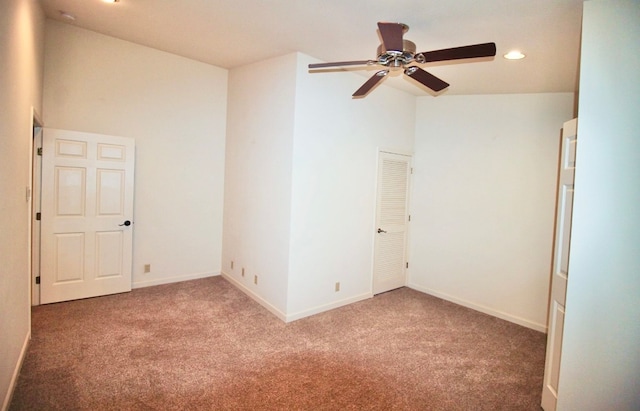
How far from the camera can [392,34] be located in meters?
2.11

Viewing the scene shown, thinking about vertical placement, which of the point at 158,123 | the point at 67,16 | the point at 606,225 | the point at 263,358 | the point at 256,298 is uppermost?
the point at 67,16

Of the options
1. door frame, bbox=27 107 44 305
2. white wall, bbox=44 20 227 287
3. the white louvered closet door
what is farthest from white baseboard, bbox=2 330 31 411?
the white louvered closet door

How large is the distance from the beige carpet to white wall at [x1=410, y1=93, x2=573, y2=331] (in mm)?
516

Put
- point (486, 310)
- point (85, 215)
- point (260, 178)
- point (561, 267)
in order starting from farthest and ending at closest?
point (486, 310) → point (260, 178) → point (85, 215) → point (561, 267)

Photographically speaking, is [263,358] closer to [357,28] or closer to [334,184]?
[334,184]

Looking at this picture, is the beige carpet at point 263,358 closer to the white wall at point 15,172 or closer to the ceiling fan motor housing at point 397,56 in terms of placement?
the white wall at point 15,172

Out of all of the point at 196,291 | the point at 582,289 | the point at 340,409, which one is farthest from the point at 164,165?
the point at 582,289

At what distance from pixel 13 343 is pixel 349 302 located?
3.26m

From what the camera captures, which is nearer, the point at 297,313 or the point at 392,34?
the point at 392,34

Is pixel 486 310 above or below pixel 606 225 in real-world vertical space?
below

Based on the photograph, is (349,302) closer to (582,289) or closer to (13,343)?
(582,289)

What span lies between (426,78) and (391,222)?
2.54m

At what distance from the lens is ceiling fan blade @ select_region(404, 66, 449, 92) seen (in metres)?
2.59

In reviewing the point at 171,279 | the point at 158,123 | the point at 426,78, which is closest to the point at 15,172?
the point at 158,123
